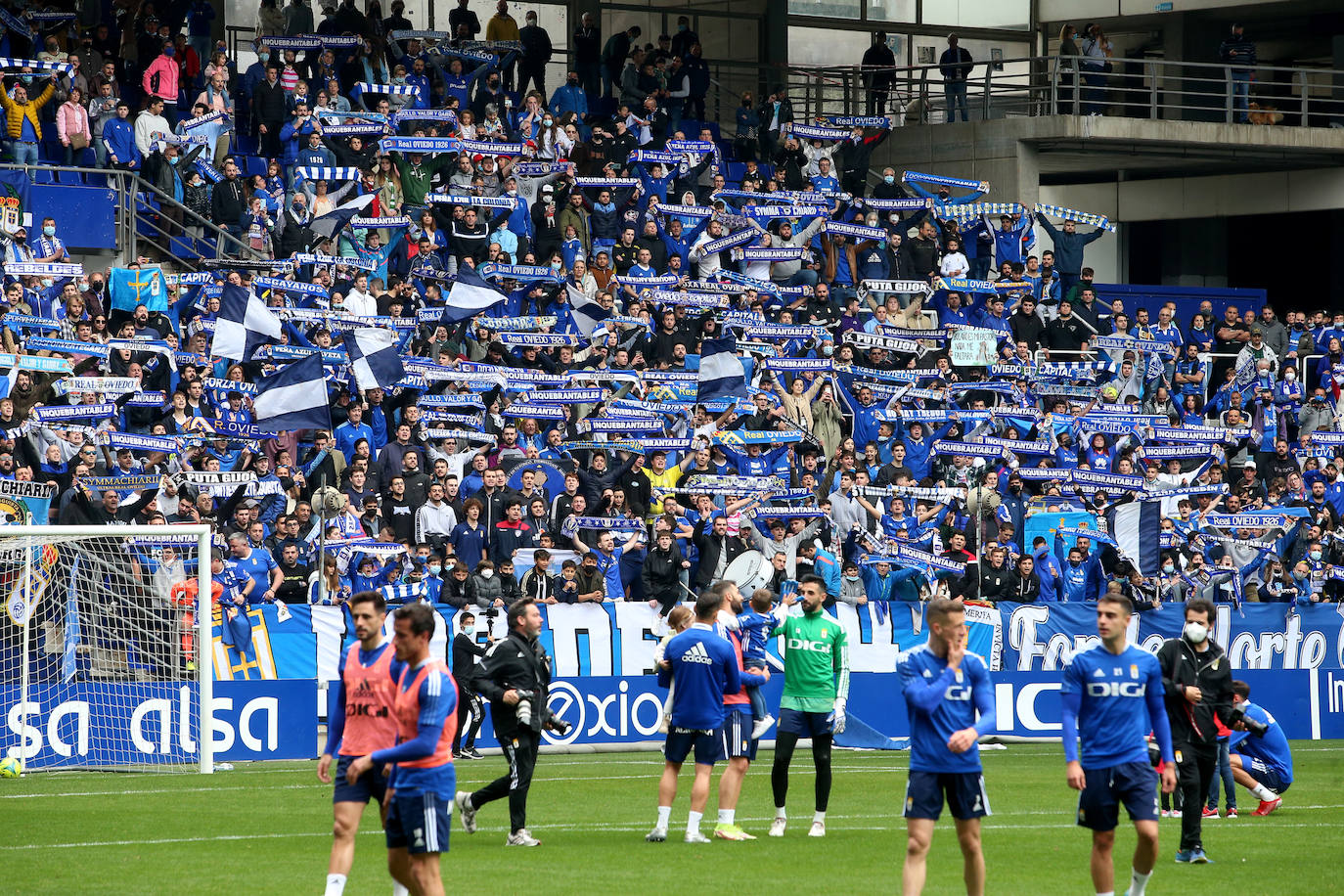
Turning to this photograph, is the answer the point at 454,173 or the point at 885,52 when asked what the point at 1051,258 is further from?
the point at 454,173

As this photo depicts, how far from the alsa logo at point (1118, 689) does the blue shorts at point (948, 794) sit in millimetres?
921

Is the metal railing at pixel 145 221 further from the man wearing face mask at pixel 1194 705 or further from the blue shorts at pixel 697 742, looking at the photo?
the man wearing face mask at pixel 1194 705

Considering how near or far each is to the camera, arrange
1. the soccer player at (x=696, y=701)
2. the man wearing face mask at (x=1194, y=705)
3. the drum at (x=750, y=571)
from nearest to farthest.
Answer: the man wearing face mask at (x=1194, y=705) < the soccer player at (x=696, y=701) < the drum at (x=750, y=571)

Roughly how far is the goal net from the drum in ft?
23.5

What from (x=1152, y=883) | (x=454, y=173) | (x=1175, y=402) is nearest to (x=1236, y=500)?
(x=1175, y=402)

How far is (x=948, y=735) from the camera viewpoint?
1088cm

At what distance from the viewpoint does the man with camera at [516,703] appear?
567 inches

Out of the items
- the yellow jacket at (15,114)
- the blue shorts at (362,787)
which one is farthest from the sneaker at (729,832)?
the yellow jacket at (15,114)

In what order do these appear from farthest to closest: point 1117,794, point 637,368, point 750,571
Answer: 1. point 637,368
2. point 750,571
3. point 1117,794

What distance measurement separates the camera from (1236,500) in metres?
28.8

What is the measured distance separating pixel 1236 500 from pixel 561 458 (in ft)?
33.8

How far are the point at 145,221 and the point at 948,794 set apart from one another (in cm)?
2015

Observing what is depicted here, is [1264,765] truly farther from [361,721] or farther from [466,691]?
[361,721]

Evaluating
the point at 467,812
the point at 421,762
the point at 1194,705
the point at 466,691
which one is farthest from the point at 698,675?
the point at 466,691
